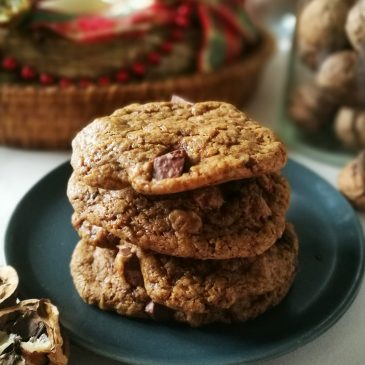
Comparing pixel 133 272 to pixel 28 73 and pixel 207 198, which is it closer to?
pixel 207 198

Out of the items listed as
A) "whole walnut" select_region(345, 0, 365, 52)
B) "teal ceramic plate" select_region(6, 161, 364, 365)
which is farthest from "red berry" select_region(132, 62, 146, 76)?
"whole walnut" select_region(345, 0, 365, 52)

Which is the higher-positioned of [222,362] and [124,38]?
[124,38]

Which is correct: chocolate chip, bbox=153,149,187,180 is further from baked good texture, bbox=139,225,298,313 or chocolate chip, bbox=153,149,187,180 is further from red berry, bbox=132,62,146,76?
red berry, bbox=132,62,146,76

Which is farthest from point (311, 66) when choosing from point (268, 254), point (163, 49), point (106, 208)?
point (106, 208)

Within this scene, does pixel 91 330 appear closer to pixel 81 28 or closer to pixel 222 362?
pixel 222 362

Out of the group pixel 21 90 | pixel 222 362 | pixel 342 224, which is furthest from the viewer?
pixel 21 90

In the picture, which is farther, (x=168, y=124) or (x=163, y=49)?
(x=163, y=49)
